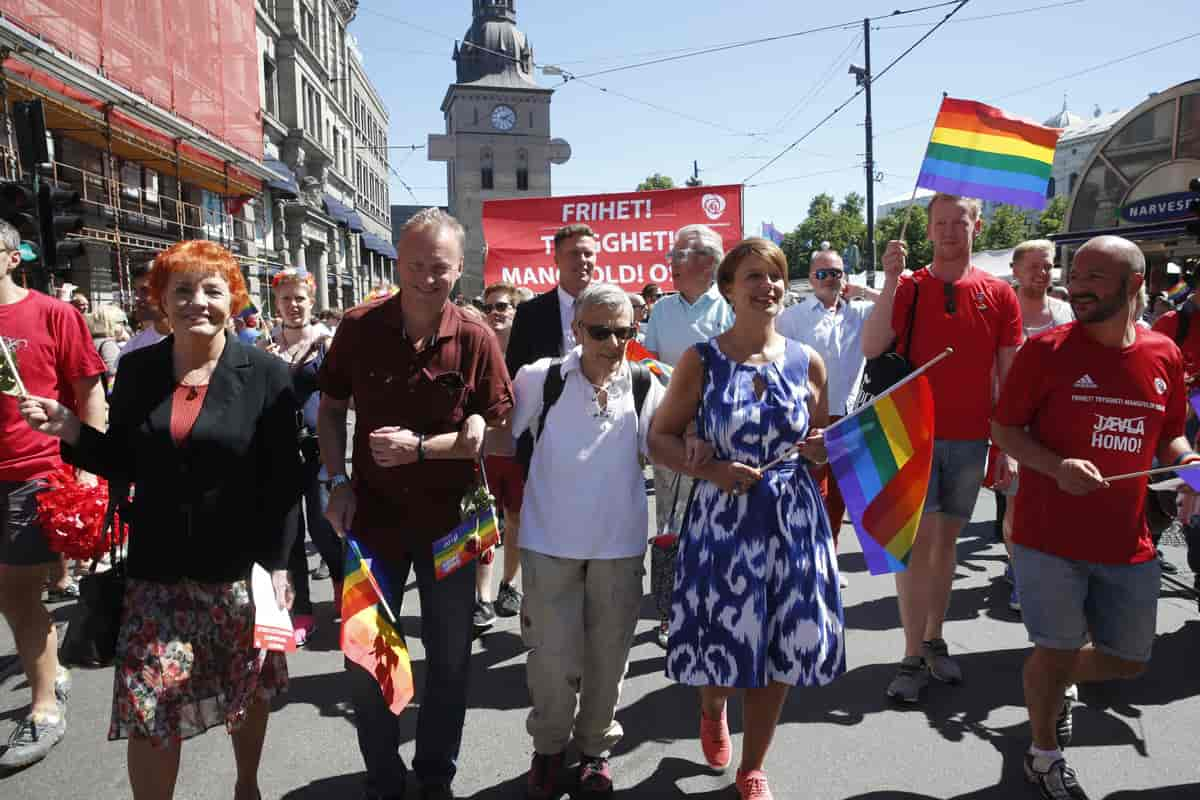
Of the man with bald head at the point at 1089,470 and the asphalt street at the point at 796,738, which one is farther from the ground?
the man with bald head at the point at 1089,470

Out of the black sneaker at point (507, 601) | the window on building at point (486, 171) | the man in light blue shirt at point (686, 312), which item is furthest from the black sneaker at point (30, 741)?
the window on building at point (486, 171)

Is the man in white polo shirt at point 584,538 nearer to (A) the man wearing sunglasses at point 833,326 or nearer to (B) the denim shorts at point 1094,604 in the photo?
(B) the denim shorts at point 1094,604

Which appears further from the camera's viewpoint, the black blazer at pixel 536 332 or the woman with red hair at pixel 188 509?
the black blazer at pixel 536 332

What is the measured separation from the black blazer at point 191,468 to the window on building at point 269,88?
36318mm

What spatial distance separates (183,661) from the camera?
242 centimetres

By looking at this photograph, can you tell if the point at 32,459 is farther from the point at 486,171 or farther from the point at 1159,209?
the point at 486,171

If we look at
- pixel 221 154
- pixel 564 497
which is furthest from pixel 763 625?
pixel 221 154

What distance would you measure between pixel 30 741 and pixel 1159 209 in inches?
963

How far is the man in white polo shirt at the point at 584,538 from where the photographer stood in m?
2.90

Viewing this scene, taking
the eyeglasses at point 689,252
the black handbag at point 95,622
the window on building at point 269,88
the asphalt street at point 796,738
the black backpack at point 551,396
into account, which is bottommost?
the asphalt street at point 796,738

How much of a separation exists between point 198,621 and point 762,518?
1.88m

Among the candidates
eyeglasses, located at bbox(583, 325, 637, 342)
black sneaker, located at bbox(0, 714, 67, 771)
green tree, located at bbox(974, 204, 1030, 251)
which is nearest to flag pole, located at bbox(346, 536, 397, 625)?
eyeglasses, located at bbox(583, 325, 637, 342)

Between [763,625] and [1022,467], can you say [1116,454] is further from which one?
[763,625]

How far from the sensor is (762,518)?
2.80 meters
